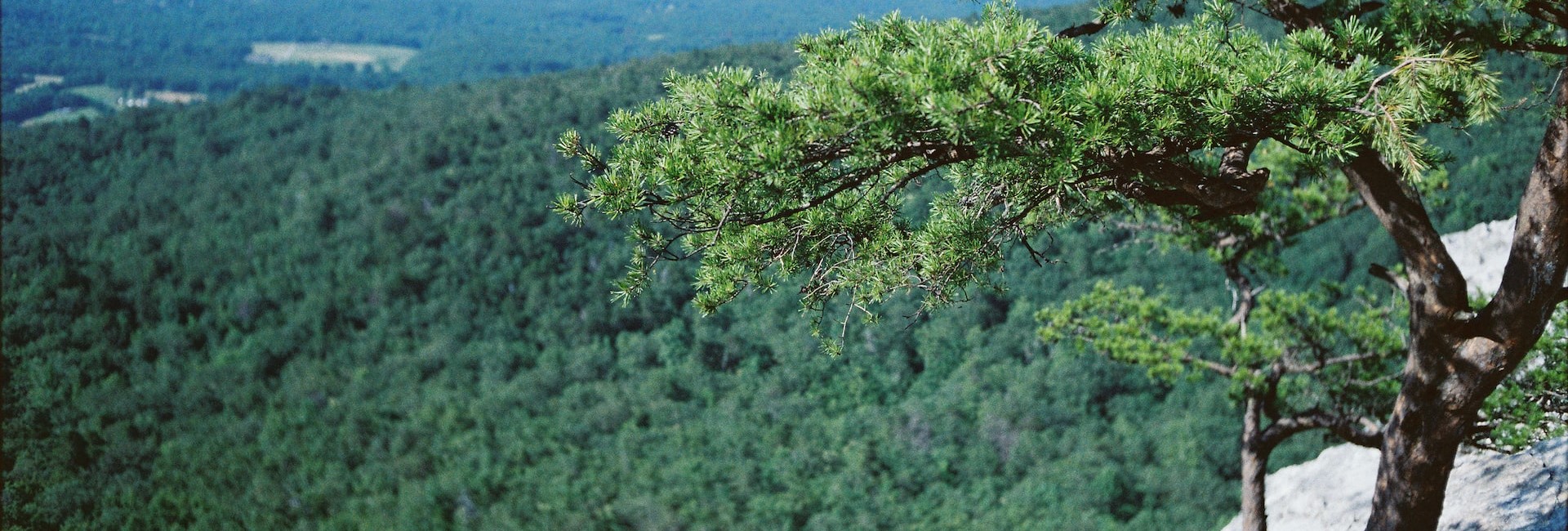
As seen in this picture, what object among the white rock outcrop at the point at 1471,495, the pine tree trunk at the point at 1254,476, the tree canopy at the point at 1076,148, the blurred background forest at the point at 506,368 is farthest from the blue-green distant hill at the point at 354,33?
the tree canopy at the point at 1076,148

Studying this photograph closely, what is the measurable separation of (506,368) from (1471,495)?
131ft

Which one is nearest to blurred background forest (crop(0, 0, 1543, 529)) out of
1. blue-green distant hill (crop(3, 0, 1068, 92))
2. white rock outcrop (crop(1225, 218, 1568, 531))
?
white rock outcrop (crop(1225, 218, 1568, 531))

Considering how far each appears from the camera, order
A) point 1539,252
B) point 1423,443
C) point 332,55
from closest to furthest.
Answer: point 1539,252 < point 1423,443 < point 332,55

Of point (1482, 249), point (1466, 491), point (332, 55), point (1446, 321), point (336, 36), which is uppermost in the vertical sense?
point (336, 36)

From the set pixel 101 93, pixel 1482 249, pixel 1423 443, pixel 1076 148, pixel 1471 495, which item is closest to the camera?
pixel 1076 148

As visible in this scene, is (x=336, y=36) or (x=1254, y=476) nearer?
(x=1254, y=476)

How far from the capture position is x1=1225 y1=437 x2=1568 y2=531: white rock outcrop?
17.2 ft

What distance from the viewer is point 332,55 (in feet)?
453

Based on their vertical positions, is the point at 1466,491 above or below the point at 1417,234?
below

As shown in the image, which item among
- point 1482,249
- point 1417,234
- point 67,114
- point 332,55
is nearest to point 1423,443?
point 1417,234

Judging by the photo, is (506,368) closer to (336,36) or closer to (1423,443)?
(1423,443)

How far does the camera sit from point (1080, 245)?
106 ft

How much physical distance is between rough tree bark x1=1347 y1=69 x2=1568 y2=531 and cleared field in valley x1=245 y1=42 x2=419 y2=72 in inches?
5317

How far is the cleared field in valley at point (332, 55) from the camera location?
132125mm
